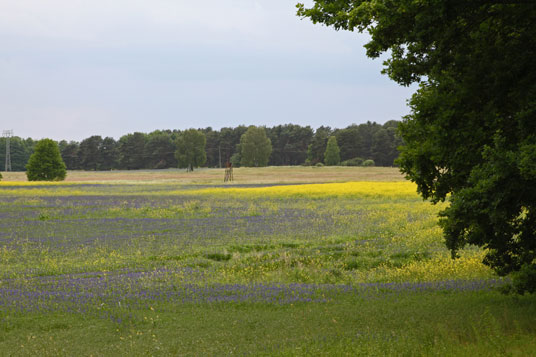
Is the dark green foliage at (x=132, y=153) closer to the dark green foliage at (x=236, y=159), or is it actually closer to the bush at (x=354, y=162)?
the dark green foliage at (x=236, y=159)

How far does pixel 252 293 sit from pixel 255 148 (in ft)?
475

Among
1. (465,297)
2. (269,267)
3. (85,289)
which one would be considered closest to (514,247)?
(465,297)

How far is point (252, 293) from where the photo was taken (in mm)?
12672

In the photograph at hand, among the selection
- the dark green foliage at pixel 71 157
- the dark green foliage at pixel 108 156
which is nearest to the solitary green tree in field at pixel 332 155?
the dark green foliage at pixel 108 156

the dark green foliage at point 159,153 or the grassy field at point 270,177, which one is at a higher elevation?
the dark green foliage at point 159,153

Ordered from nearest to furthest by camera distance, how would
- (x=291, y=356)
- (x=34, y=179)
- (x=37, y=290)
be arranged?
1. (x=291, y=356)
2. (x=37, y=290)
3. (x=34, y=179)

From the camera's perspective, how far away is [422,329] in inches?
355

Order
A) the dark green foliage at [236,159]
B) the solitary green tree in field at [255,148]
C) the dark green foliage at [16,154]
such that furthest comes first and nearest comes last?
the dark green foliage at [16,154]
the dark green foliage at [236,159]
the solitary green tree in field at [255,148]

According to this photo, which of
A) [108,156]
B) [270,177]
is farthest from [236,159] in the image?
[270,177]

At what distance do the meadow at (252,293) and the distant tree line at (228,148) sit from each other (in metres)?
124

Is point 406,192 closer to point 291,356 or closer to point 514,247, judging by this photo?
point 514,247

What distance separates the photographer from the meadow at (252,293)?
8.64m

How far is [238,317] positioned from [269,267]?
264 inches

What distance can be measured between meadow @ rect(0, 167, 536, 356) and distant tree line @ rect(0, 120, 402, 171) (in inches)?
4888
